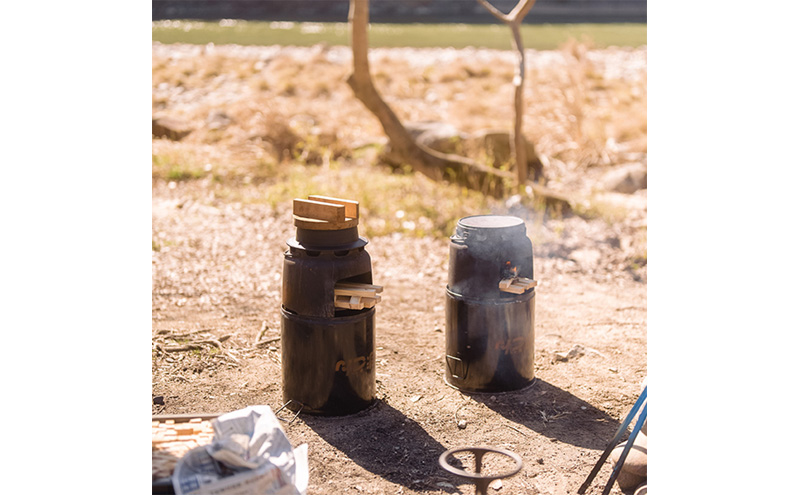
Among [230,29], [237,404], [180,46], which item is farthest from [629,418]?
[230,29]

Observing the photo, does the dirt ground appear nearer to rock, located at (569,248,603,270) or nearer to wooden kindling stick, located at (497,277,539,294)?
rock, located at (569,248,603,270)

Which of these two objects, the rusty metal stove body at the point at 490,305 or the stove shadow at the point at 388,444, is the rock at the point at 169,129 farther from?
the stove shadow at the point at 388,444

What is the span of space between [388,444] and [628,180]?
774 centimetres

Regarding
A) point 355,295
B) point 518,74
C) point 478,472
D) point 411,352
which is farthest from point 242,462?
point 518,74

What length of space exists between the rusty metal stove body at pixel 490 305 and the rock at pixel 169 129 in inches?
424

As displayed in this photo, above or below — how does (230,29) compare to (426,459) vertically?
above

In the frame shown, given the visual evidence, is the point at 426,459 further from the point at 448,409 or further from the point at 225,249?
the point at 225,249

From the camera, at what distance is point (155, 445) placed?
3.66 meters

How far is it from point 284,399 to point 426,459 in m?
1.11

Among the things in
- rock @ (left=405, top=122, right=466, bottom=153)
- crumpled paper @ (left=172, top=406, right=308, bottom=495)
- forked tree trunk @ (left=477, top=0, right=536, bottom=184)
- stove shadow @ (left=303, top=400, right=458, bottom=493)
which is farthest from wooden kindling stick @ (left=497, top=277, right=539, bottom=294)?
rock @ (left=405, top=122, right=466, bottom=153)

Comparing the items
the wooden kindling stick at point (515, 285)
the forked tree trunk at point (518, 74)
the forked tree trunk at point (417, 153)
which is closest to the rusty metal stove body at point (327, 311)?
the wooden kindling stick at point (515, 285)

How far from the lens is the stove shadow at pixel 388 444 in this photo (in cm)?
464

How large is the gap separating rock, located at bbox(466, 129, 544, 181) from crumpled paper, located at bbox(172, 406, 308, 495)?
30.6 ft

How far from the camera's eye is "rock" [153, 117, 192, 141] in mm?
15297
